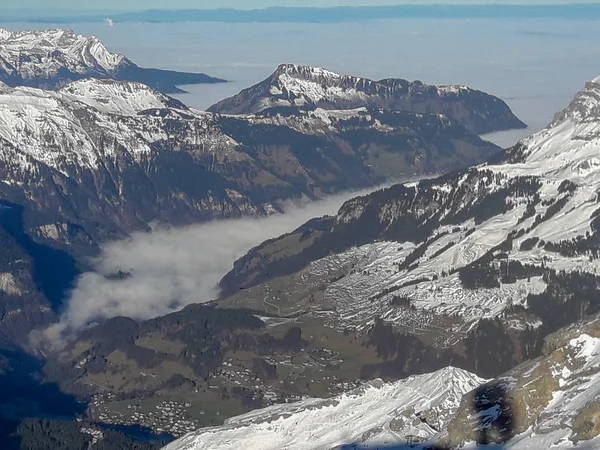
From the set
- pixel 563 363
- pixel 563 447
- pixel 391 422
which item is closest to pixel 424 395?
pixel 391 422

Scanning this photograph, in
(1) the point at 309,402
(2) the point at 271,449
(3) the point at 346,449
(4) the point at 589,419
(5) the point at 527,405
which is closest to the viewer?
(4) the point at 589,419

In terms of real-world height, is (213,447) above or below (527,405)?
below

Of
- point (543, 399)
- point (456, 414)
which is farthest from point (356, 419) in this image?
point (543, 399)

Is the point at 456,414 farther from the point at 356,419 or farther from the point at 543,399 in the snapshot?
the point at 356,419

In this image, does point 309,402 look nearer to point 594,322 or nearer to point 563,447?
point 594,322

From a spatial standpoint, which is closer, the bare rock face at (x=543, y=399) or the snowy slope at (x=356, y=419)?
the bare rock face at (x=543, y=399)

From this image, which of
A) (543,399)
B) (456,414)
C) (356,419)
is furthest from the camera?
(356,419)

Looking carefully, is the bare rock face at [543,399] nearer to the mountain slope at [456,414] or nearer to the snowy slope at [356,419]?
the mountain slope at [456,414]

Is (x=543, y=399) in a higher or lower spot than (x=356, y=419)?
higher

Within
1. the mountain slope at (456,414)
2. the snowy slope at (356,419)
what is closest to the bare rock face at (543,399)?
the mountain slope at (456,414)
